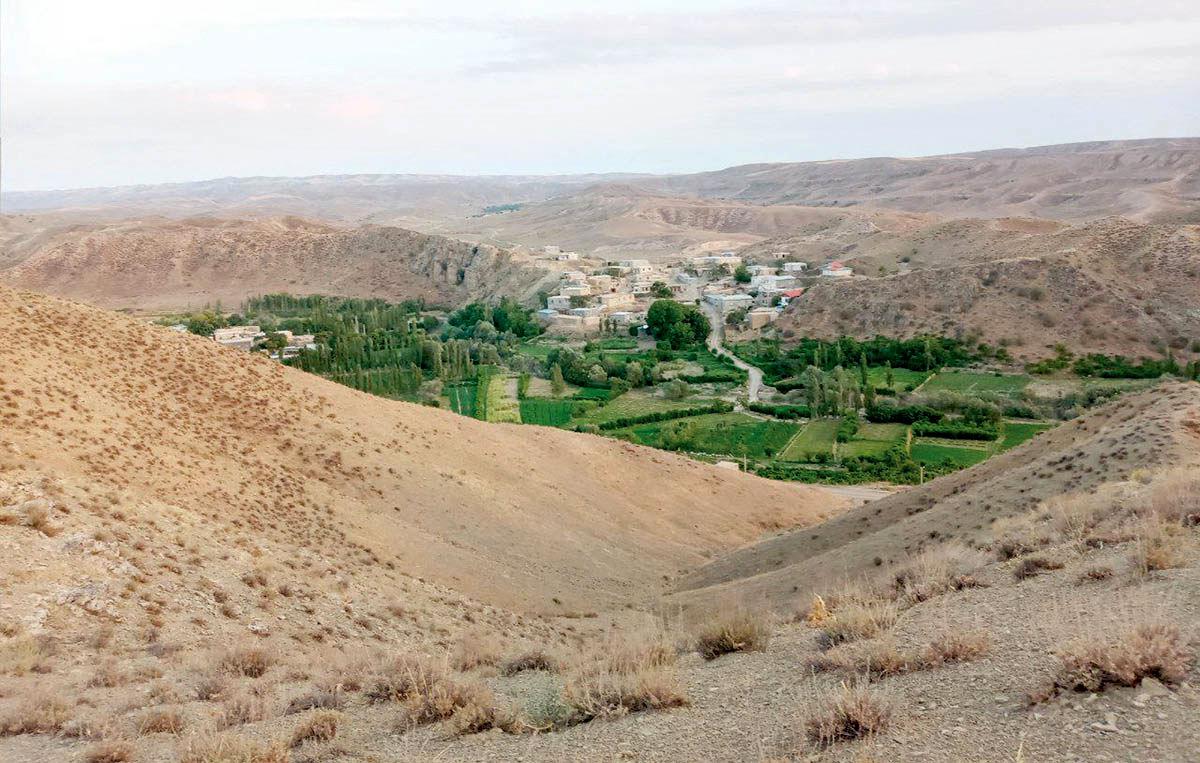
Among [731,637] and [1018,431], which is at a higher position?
[731,637]

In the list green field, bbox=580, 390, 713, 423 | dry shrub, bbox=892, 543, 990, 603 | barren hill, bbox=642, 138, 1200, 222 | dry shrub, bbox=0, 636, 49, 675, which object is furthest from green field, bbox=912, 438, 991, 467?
barren hill, bbox=642, 138, 1200, 222

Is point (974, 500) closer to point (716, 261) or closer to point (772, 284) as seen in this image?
point (772, 284)

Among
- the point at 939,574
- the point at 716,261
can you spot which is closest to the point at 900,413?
the point at 939,574

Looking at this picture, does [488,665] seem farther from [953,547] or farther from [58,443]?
[58,443]

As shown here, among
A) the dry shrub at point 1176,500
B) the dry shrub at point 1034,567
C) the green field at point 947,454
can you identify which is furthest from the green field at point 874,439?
the dry shrub at point 1034,567

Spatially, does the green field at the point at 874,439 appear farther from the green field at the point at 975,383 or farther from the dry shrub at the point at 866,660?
the dry shrub at the point at 866,660

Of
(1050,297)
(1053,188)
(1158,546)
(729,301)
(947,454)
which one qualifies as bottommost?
(947,454)

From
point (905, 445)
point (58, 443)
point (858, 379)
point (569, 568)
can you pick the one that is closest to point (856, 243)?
point (858, 379)
